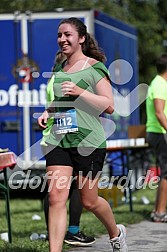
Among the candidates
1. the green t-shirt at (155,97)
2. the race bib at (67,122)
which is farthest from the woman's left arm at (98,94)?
the green t-shirt at (155,97)

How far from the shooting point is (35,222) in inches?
413

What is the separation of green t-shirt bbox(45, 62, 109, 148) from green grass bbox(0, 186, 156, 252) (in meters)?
1.40

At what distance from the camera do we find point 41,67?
13.5 m

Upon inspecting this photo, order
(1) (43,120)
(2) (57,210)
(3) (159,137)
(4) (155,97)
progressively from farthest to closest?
(3) (159,137) < (4) (155,97) < (1) (43,120) < (2) (57,210)

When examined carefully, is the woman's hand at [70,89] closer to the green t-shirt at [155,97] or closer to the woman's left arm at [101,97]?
the woman's left arm at [101,97]

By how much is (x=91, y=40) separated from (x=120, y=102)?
7.44 m

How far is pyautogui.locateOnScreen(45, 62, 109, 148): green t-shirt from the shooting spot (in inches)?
263

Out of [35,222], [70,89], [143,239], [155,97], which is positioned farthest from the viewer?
[35,222]

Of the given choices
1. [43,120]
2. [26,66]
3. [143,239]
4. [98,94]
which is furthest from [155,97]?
[26,66]

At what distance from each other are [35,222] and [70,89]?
4371mm

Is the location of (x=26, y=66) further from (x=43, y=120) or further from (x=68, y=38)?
(x=68, y=38)

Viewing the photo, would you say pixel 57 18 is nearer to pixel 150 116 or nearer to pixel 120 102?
pixel 120 102

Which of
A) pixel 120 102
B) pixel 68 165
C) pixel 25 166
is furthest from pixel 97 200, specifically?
pixel 120 102

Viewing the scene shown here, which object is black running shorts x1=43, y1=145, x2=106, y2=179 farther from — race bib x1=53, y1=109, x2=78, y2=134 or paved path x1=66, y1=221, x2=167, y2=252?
paved path x1=66, y1=221, x2=167, y2=252
